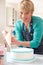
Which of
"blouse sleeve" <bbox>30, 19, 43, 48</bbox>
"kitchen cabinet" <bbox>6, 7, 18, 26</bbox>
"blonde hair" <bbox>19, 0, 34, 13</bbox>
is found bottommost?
"blouse sleeve" <bbox>30, 19, 43, 48</bbox>

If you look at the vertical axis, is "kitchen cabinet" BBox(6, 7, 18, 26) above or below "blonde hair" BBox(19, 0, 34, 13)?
below

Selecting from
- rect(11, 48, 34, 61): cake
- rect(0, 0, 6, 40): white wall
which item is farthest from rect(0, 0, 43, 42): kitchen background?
rect(11, 48, 34, 61): cake

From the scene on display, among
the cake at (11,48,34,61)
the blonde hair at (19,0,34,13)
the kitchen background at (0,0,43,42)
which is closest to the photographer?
the cake at (11,48,34,61)

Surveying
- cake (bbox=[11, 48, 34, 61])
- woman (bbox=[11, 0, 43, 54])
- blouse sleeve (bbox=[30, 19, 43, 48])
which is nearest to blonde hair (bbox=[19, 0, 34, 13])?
woman (bbox=[11, 0, 43, 54])

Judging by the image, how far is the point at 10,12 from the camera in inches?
60.4

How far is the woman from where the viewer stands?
135 centimetres

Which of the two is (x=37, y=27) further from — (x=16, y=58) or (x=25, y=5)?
(x=16, y=58)

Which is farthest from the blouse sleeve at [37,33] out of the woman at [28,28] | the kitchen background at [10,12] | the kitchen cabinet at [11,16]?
the kitchen cabinet at [11,16]

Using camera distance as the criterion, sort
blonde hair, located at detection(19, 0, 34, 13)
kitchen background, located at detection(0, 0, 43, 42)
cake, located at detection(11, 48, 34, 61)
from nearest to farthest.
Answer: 1. cake, located at detection(11, 48, 34, 61)
2. blonde hair, located at detection(19, 0, 34, 13)
3. kitchen background, located at detection(0, 0, 43, 42)

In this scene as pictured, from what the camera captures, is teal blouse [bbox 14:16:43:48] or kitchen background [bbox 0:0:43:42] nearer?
teal blouse [bbox 14:16:43:48]

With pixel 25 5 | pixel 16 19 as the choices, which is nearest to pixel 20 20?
pixel 16 19

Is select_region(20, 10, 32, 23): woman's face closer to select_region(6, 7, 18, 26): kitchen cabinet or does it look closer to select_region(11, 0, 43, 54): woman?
select_region(11, 0, 43, 54): woman

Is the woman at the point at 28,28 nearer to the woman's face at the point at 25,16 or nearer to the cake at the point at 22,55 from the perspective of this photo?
the woman's face at the point at 25,16

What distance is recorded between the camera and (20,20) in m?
1.45
